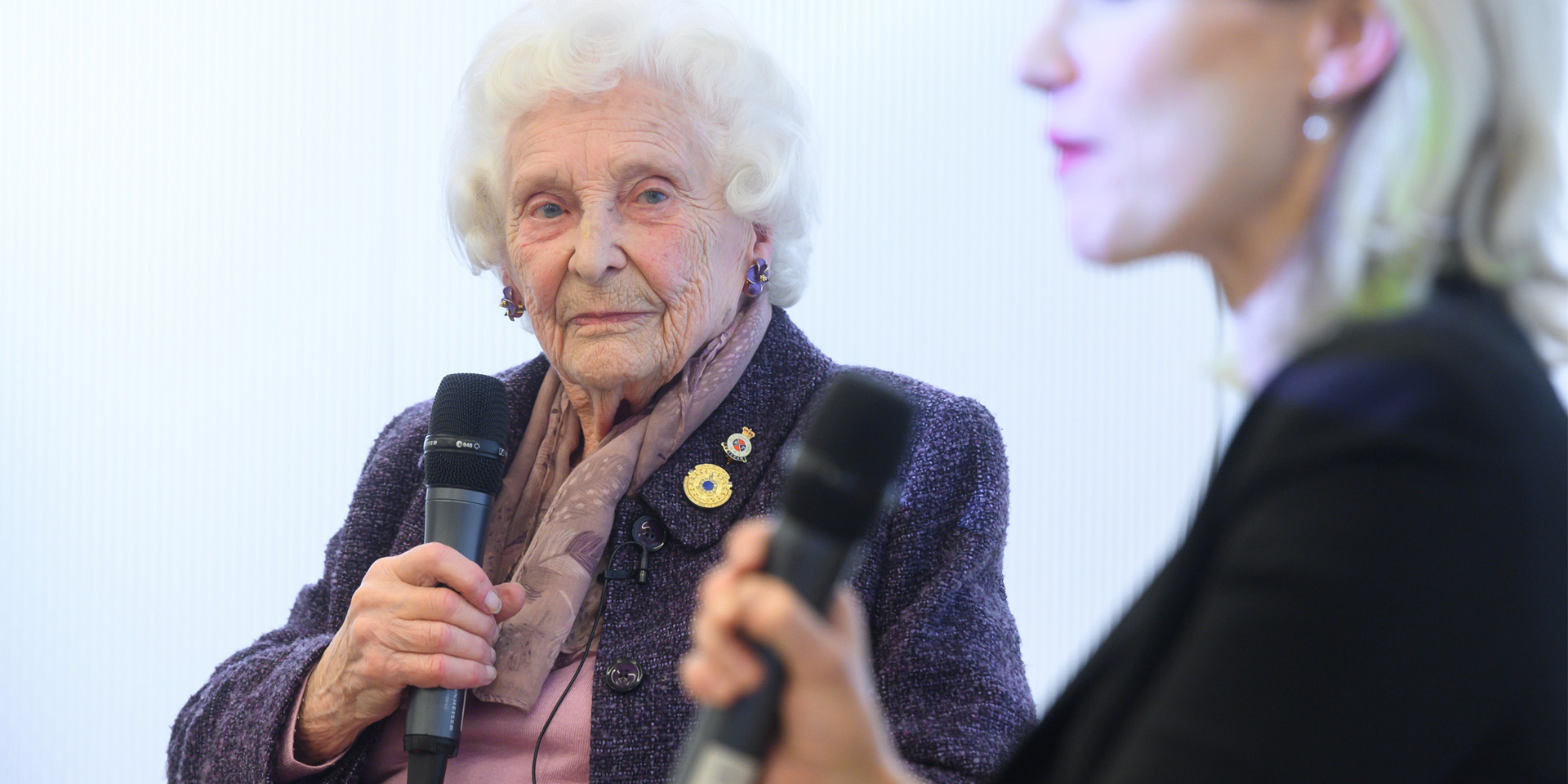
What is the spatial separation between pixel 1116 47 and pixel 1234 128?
0.07 meters

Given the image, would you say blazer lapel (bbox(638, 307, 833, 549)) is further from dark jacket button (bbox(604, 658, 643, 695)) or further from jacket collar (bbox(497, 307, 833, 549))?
dark jacket button (bbox(604, 658, 643, 695))

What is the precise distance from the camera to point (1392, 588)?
45cm

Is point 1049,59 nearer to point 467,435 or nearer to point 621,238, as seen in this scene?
point 467,435

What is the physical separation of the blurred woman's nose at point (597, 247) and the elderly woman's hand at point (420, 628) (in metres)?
0.41

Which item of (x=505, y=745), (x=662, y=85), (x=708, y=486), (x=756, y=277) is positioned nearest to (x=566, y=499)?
(x=708, y=486)

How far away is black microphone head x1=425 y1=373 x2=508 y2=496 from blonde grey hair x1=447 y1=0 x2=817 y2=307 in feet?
1.34

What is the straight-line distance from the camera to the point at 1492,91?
1.74ft

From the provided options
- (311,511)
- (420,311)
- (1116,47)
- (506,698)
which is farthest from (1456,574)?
(311,511)

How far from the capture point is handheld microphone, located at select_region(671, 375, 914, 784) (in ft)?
1.57

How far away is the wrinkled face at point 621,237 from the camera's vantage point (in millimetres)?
1526

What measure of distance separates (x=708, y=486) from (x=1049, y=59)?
95 cm

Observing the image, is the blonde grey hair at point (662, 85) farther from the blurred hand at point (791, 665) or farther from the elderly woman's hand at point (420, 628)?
the blurred hand at point (791, 665)

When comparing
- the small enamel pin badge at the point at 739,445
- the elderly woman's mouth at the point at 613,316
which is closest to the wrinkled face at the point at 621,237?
the elderly woman's mouth at the point at 613,316

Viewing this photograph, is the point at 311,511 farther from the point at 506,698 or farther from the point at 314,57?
the point at 506,698
